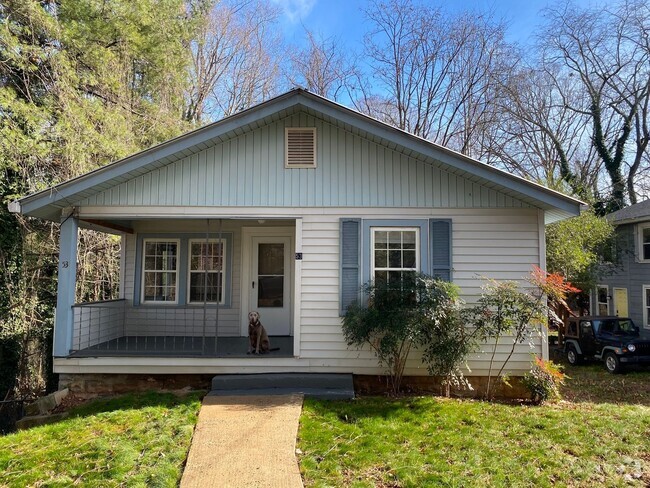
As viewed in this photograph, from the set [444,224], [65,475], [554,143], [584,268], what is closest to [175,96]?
[444,224]

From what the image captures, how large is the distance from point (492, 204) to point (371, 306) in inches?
103

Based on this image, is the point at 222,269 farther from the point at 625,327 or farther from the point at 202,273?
the point at 625,327

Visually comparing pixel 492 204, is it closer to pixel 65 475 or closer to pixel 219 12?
pixel 65 475

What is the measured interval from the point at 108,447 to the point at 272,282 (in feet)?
14.8

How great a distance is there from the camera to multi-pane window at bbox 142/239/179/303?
8398mm

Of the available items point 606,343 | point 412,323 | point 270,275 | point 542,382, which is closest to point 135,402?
point 270,275

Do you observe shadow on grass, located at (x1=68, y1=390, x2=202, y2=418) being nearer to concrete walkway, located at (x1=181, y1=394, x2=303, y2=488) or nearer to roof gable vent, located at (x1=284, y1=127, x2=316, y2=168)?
concrete walkway, located at (x1=181, y1=394, x2=303, y2=488)

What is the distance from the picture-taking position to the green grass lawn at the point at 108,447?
12.4ft

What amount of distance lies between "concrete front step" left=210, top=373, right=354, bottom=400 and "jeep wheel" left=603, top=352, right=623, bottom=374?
7.45m

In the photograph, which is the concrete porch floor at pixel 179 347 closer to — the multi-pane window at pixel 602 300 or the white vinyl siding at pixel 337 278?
the white vinyl siding at pixel 337 278

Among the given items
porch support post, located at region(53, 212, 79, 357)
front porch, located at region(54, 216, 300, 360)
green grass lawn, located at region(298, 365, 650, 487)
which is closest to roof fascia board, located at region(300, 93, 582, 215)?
front porch, located at region(54, 216, 300, 360)

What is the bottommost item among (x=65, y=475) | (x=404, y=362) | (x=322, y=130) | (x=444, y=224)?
(x=65, y=475)

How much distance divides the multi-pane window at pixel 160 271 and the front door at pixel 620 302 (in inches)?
573

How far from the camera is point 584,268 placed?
12891mm
